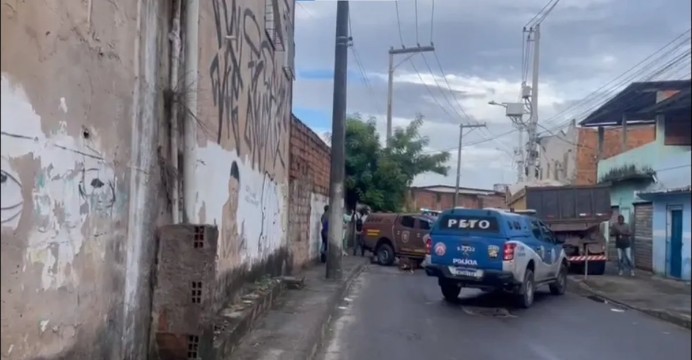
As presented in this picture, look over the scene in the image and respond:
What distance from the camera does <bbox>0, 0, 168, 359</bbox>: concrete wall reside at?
4.14 metres

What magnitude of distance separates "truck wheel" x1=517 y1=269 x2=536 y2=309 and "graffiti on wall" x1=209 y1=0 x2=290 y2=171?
529 centimetres

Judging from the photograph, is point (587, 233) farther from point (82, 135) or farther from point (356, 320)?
point (82, 135)

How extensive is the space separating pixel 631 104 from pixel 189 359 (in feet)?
16.5

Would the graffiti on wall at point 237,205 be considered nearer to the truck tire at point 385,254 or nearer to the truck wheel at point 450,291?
the truck wheel at point 450,291

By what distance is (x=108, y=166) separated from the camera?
5500 mm

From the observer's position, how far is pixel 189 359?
6418 mm

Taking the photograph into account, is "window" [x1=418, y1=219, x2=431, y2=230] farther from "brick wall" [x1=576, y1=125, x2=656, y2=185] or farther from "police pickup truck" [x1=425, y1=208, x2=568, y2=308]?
"brick wall" [x1=576, y1=125, x2=656, y2=185]

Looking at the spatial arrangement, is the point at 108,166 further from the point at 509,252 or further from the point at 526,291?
the point at 526,291

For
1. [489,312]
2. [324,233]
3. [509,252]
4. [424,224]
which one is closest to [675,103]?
[489,312]

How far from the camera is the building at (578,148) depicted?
9.24 feet

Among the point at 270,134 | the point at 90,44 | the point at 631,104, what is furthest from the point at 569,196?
the point at 631,104

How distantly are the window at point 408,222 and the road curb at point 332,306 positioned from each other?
10.7 ft


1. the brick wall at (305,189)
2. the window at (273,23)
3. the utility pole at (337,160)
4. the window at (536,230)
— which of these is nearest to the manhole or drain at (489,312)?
the window at (536,230)

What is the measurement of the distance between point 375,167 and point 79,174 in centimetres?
2010
